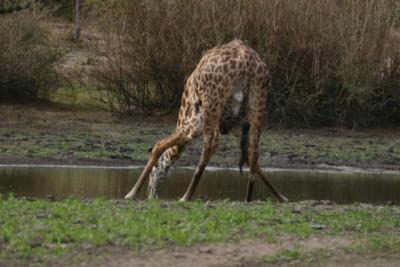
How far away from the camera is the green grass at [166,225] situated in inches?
340

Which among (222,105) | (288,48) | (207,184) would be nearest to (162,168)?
(222,105)

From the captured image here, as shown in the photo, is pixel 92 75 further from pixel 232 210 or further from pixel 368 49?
pixel 232 210

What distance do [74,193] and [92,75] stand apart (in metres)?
9.32

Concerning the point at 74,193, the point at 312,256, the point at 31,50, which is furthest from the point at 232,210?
the point at 31,50

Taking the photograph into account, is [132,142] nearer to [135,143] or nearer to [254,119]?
[135,143]

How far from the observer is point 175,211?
1046 cm

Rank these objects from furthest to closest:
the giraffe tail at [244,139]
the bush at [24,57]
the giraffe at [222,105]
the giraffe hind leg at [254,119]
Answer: the bush at [24,57] < the giraffe tail at [244,139] < the giraffe hind leg at [254,119] < the giraffe at [222,105]

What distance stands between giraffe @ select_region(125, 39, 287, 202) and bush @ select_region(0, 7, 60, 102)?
33.7 feet

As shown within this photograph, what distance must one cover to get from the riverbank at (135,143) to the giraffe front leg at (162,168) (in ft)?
13.1

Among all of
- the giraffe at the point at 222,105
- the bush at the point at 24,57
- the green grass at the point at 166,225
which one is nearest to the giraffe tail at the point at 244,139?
the giraffe at the point at 222,105

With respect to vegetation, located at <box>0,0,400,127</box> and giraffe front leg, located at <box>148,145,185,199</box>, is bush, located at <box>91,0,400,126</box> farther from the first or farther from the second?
giraffe front leg, located at <box>148,145,185,199</box>

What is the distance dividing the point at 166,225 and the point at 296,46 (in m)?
12.9

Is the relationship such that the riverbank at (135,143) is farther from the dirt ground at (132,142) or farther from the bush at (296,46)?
the bush at (296,46)

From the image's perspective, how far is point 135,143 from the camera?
1952 centimetres
